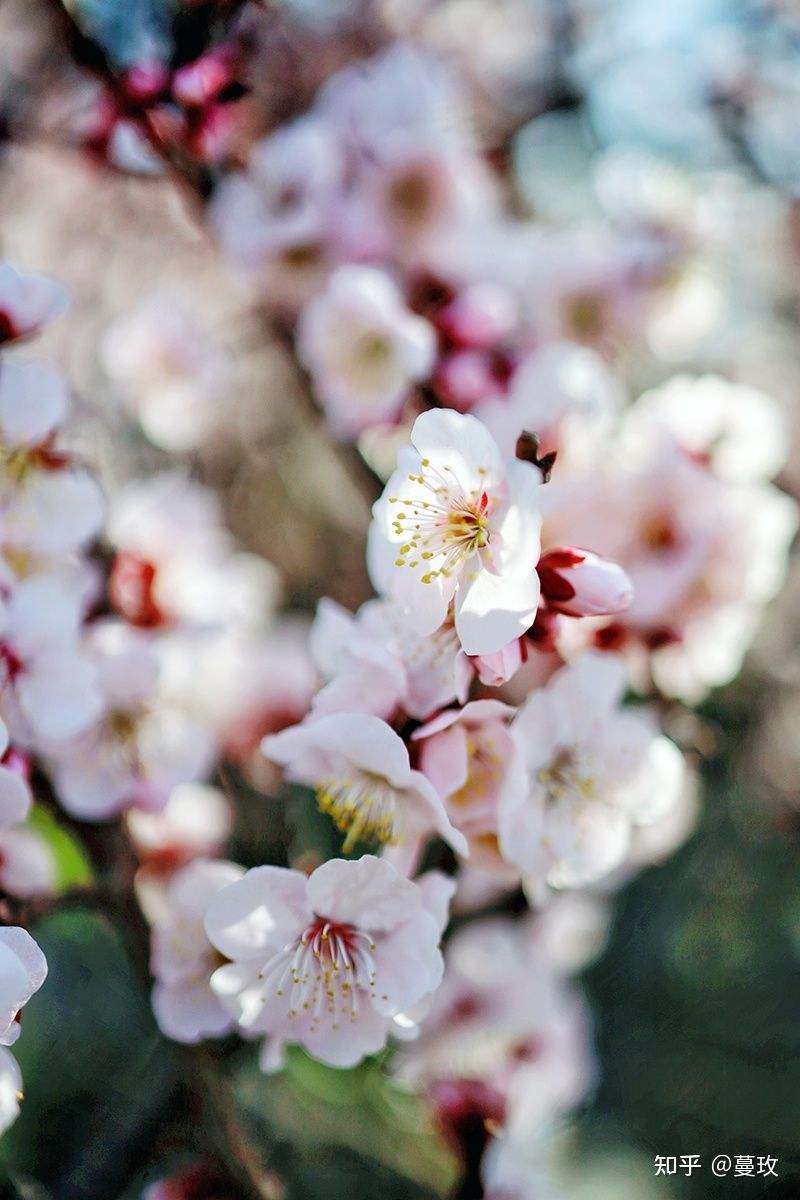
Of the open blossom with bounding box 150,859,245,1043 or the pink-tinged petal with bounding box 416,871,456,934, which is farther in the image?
the open blossom with bounding box 150,859,245,1043

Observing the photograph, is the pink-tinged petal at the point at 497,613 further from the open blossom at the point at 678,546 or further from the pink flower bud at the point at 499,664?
the open blossom at the point at 678,546

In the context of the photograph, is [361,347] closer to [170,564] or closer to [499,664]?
[170,564]

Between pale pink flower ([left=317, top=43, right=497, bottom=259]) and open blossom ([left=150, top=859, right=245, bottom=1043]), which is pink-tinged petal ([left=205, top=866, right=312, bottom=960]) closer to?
open blossom ([left=150, top=859, right=245, bottom=1043])

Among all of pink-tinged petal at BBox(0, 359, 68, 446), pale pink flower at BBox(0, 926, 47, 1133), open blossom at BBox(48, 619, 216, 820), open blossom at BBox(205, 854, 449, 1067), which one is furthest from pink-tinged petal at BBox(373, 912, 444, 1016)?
pink-tinged petal at BBox(0, 359, 68, 446)

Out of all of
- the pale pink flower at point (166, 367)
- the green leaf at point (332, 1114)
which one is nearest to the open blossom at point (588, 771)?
the green leaf at point (332, 1114)

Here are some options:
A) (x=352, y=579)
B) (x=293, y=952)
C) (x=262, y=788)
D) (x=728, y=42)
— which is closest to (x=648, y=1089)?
(x=262, y=788)

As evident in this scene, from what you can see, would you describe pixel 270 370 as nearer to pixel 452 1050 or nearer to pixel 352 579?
pixel 352 579

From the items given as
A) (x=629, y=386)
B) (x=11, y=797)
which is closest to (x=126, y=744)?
(x=11, y=797)
